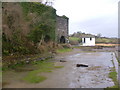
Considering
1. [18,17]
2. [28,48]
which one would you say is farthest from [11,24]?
[28,48]

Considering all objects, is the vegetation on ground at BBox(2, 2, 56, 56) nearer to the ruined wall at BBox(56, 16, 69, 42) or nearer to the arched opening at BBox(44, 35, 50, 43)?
the arched opening at BBox(44, 35, 50, 43)

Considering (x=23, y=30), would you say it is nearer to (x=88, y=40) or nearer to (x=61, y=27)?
(x=61, y=27)

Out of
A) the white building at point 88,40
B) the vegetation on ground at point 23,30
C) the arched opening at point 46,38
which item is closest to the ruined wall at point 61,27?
the arched opening at point 46,38

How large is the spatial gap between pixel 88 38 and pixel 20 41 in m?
31.1

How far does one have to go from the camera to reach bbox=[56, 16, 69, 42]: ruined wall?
2690cm

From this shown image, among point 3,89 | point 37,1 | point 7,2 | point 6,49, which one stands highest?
point 37,1

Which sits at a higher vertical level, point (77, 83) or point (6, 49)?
point (6, 49)

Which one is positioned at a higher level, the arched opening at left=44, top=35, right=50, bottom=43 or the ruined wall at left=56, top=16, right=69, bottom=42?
the ruined wall at left=56, top=16, right=69, bottom=42

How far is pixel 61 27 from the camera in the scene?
91.5ft

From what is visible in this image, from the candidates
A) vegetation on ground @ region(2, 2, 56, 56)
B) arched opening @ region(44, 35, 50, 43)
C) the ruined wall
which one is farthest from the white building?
vegetation on ground @ region(2, 2, 56, 56)

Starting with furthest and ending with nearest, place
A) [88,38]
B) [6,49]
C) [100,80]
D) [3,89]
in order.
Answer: [88,38]
[6,49]
[100,80]
[3,89]

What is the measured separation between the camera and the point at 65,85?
20.8 feet

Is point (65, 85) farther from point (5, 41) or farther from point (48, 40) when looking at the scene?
point (48, 40)

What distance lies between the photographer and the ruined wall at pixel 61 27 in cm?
2690
